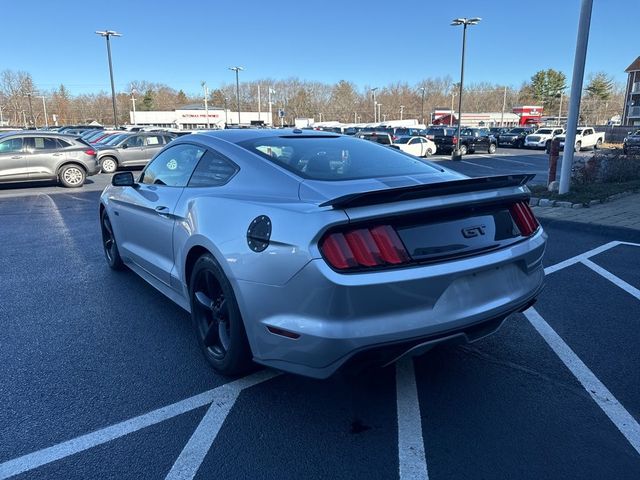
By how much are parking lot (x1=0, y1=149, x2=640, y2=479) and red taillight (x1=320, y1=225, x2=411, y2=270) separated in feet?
2.31

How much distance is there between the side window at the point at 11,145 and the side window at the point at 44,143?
39 cm

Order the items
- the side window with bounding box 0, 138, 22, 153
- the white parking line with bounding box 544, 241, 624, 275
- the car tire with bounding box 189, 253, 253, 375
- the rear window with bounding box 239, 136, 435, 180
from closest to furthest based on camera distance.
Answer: the car tire with bounding box 189, 253, 253, 375 < the rear window with bounding box 239, 136, 435, 180 < the white parking line with bounding box 544, 241, 624, 275 < the side window with bounding box 0, 138, 22, 153

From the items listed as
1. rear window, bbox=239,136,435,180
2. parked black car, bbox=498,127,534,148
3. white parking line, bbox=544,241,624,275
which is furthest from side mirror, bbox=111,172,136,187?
parked black car, bbox=498,127,534,148

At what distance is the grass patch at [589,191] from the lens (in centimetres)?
950

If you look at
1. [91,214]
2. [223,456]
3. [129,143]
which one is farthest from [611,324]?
[129,143]

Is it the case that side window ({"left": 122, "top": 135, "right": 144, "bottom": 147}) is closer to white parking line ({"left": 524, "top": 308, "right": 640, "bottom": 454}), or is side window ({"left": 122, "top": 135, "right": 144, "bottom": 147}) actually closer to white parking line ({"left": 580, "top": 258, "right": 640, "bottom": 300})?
white parking line ({"left": 580, "top": 258, "right": 640, "bottom": 300})

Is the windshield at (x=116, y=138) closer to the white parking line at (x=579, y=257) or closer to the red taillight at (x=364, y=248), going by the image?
the white parking line at (x=579, y=257)

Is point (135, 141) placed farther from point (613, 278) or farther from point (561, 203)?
point (613, 278)

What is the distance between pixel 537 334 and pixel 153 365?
9.33ft

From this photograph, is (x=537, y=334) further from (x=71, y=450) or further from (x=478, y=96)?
(x=478, y=96)

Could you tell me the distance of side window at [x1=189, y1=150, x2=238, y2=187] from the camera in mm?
3262

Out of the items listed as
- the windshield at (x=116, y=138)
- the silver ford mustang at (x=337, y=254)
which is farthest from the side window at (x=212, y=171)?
the windshield at (x=116, y=138)

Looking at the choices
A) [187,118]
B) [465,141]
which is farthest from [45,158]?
[187,118]

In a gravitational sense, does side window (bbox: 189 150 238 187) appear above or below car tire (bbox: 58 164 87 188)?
above
